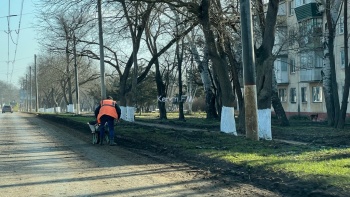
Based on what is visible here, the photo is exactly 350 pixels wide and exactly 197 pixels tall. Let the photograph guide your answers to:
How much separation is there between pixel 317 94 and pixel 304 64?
14.4 ft

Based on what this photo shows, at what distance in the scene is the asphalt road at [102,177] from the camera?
905 centimetres

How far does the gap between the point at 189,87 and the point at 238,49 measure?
1474 inches

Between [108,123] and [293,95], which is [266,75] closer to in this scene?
[108,123]

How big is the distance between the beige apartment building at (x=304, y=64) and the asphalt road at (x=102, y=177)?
83.2ft

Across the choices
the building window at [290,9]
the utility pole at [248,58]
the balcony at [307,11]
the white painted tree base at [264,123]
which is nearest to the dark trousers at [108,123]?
the utility pole at [248,58]

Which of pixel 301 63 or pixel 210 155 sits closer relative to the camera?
pixel 210 155

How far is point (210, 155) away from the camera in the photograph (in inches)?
537

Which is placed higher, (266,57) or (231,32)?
(231,32)

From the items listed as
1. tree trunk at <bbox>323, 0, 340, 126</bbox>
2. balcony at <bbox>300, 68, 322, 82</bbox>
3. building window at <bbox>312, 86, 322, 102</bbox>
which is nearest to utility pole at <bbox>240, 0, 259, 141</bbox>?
tree trunk at <bbox>323, 0, 340, 126</bbox>

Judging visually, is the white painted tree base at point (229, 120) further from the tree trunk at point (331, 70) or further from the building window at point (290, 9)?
the building window at point (290, 9)

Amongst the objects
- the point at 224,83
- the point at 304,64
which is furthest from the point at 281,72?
the point at 224,83

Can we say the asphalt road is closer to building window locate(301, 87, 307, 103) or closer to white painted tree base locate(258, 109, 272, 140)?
white painted tree base locate(258, 109, 272, 140)

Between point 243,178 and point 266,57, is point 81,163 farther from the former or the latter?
point 266,57

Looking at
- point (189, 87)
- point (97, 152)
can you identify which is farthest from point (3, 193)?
point (189, 87)
